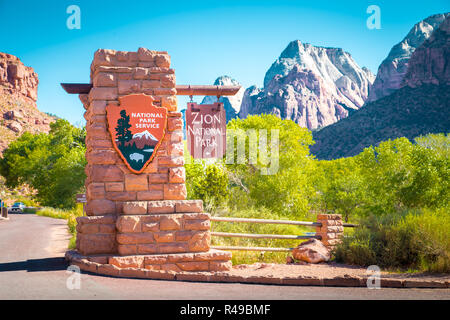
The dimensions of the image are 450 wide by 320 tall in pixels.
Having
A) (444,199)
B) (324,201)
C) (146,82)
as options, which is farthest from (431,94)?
(146,82)

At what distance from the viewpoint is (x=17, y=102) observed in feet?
355

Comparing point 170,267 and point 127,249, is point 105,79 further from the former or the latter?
point 170,267

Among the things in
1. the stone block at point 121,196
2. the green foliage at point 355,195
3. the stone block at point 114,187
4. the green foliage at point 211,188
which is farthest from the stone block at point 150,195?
the green foliage at point 211,188

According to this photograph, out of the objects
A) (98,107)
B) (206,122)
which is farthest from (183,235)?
(206,122)

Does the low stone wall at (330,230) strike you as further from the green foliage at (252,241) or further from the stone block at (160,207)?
the stone block at (160,207)

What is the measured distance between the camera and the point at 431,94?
8344 cm

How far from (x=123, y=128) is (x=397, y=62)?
187 m

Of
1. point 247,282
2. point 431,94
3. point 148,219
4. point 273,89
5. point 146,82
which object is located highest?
point 273,89

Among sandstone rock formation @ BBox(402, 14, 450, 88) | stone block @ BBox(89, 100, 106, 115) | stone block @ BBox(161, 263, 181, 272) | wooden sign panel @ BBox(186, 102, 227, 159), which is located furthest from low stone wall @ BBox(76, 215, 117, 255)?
sandstone rock formation @ BBox(402, 14, 450, 88)

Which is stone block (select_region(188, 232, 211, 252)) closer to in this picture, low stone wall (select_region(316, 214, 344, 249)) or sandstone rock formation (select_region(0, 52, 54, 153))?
low stone wall (select_region(316, 214, 344, 249))

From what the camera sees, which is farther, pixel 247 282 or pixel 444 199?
pixel 444 199

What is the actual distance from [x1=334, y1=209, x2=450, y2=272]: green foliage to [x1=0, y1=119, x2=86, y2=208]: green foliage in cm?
3294
